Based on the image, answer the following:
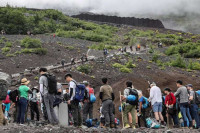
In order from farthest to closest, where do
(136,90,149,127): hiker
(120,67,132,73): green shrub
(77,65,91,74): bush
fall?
(120,67,132,73): green shrub < (77,65,91,74): bush < (136,90,149,127): hiker

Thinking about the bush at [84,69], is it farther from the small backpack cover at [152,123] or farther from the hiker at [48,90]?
the hiker at [48,90]

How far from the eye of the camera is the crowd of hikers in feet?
28.8

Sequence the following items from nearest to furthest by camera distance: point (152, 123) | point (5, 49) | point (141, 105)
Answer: point (152, 123), point (141, 105), point (5, 49)

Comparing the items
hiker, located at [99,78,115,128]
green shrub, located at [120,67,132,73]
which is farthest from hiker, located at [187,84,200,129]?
green shrub, located at [120,67,132,73]

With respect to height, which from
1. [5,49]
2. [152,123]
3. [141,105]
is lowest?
[152,123]

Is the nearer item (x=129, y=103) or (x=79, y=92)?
(x=79, y=92)

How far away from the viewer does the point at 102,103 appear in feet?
30.8

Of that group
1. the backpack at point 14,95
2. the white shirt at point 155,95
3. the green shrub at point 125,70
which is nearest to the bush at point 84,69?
the green shrub at point 125,70

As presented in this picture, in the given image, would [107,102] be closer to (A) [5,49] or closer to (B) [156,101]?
(B) [156,101]

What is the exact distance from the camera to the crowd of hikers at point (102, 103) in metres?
8.77

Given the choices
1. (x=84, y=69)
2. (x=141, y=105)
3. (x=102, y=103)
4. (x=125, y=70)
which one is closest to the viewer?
(x=102, y=103)

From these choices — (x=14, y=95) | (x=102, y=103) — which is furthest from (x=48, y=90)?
(x=102, y=103)

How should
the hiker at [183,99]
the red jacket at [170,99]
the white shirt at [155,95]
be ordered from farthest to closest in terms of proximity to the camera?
the red jacket at [170,99] → the white shirt at [155,95] → the hiker at [183,99]

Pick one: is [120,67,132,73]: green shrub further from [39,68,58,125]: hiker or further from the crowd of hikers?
[39,68,58,125]: hiker
